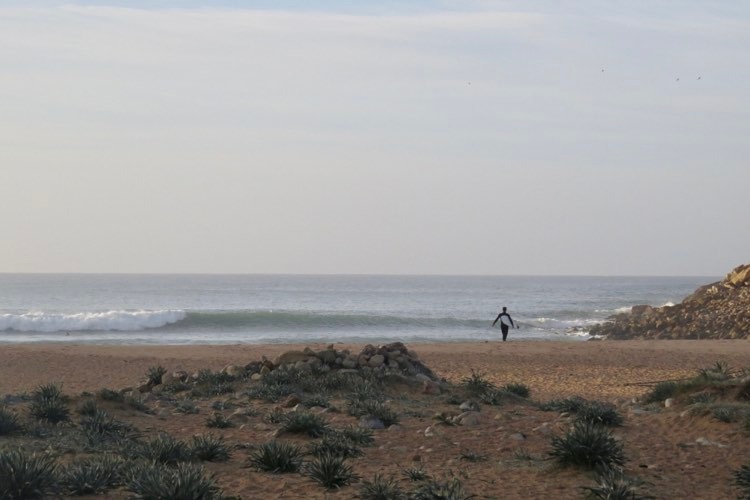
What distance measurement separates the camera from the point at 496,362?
23.1 metres

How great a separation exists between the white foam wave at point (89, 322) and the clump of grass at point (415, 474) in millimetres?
38481

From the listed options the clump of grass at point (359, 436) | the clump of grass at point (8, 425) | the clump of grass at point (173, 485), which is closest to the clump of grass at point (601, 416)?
the clump of grass at point (359, 436)

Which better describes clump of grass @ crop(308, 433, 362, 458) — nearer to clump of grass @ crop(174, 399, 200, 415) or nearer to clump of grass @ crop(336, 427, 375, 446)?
clump of grass @ crop(336, 427, 375, 446)

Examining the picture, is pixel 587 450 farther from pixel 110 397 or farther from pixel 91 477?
pixel 110 397

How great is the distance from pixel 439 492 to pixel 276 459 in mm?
1812

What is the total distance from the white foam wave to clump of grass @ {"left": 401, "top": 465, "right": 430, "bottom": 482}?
38481 millimetres

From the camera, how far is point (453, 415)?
11227 millimetres

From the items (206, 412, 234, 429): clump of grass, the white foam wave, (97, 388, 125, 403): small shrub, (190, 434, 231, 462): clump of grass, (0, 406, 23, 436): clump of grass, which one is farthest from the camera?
the white foam wave

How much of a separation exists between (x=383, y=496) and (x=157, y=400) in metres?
7.58

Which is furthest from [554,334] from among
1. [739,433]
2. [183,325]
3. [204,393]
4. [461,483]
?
[461,483]

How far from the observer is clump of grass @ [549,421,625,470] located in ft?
25.6

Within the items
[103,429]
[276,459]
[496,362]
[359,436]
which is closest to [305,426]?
[359,436]

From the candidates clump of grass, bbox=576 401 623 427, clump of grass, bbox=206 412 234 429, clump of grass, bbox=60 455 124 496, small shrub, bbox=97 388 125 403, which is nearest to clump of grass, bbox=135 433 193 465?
clump of grass, bbox=60 455 124 496

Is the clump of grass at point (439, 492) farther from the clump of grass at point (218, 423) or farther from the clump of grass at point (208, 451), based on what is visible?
the clump of grass at point (218, 423)
